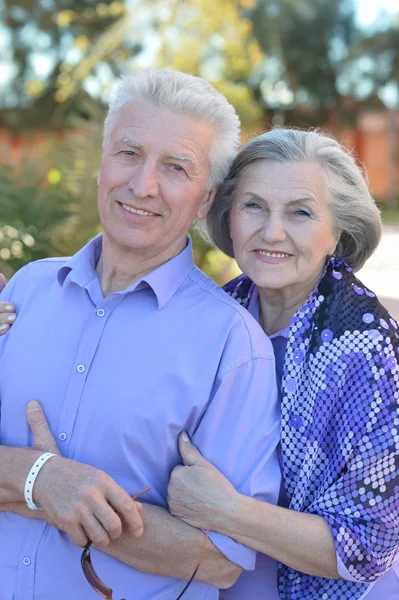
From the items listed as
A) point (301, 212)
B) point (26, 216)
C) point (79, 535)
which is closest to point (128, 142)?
point (301, 212)

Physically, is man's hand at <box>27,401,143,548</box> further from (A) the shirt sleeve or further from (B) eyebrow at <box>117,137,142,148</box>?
(B) eyebrow at <box>117,137,142,148</box>

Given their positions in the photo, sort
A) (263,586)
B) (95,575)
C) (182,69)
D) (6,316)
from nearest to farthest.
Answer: (95,575), (263,586), (6,316), (182,69)

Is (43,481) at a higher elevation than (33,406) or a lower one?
lower

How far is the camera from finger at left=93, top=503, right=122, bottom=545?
1.81 meters

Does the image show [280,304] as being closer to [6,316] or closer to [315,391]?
[315,391]

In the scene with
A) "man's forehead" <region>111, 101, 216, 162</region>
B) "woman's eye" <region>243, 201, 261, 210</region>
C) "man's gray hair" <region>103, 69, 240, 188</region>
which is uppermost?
"man's gray hair" <region>103, 69, 240, 188</region>

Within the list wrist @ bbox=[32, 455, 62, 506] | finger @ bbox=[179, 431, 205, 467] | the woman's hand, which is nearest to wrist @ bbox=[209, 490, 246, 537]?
the woman's hand

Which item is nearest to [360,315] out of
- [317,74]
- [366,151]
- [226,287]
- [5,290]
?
[226,287]

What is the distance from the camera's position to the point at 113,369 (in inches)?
79.0

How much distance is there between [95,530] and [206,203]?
101cm

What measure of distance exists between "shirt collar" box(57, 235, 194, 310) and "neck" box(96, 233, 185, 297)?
3cm

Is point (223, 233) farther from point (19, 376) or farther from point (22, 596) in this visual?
point (22, 596)

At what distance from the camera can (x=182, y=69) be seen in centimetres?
1059

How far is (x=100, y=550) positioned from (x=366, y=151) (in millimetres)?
33279
